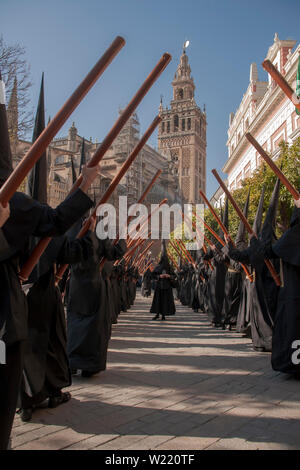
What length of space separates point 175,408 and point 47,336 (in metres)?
1.46

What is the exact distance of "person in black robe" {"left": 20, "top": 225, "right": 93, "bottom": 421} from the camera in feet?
11.4

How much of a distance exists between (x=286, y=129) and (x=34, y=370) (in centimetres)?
2297

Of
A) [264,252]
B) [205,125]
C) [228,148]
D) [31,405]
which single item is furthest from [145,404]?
[205,125]

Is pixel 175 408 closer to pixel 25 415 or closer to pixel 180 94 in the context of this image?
pixel 25 415

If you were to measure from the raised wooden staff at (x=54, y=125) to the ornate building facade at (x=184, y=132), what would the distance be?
96.1 meters

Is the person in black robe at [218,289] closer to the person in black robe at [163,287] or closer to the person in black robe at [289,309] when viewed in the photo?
the person in black robe at [163,287]

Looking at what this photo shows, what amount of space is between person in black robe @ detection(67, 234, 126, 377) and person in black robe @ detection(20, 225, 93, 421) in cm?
105

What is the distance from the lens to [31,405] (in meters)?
3.48

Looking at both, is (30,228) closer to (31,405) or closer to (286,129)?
(31,405)

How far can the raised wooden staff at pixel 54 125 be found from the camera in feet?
7.70

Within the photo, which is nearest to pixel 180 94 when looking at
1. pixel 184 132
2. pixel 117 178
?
pixel 184 132

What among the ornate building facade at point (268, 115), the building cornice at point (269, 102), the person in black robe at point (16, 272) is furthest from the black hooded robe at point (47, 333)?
the building cornice at point (269, 102)

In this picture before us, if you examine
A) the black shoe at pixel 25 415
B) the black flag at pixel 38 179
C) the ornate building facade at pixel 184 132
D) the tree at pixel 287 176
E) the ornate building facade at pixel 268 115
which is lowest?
the black shoe at pixel 25 415

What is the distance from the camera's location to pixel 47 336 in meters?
3.71
